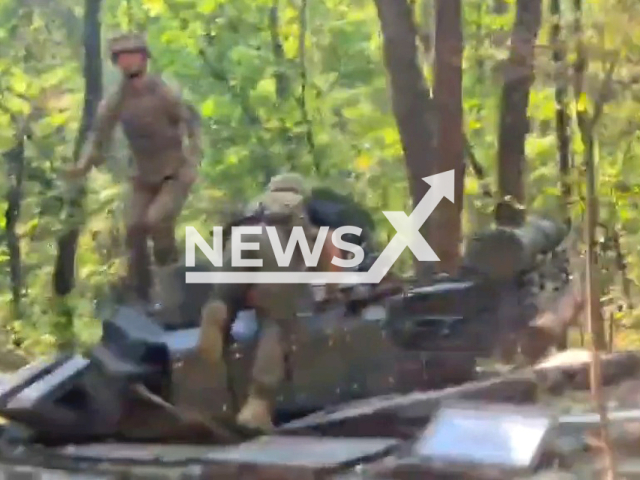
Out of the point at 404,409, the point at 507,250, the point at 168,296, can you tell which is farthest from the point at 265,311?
the point at 507,250

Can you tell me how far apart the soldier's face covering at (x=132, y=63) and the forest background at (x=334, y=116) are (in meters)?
0.02

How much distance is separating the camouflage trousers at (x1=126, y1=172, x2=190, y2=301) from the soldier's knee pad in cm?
10

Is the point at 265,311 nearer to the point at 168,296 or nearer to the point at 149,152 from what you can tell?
the point at 168,296

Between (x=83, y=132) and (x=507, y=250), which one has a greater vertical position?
(x=83, y=132)

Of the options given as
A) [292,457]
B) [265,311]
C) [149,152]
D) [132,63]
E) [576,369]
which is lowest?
[292,457]

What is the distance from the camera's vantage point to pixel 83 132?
1.90 m

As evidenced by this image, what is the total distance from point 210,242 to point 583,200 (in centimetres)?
59

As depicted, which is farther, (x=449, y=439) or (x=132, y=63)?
(x=132, y=63)

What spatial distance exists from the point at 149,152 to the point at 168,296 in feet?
0.79

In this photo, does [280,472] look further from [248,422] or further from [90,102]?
[90,102]

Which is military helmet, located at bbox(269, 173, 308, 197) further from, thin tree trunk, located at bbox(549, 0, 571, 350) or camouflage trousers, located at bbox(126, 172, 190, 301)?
thin tree trunk, located at bbox(549, 0, 571, 350)

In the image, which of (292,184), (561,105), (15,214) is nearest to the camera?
(561,105)

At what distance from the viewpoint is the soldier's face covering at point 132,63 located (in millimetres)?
1860

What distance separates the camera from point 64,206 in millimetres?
1895
